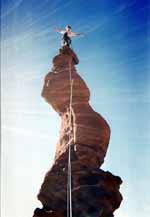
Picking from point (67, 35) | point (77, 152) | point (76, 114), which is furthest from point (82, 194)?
point (67, 35)

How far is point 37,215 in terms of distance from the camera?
38.6 feet

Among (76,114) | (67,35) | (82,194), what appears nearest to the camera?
(82,194)

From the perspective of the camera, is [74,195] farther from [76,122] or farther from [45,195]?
[76,122]

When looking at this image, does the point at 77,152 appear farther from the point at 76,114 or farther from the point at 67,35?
the point at 67,35

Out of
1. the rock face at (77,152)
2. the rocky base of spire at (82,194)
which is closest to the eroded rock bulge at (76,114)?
the rock face at (77,152)

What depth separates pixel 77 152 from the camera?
1223cm

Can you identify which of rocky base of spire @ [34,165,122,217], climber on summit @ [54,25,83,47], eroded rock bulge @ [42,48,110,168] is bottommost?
rocky base of spire @ [34,165,122,217]

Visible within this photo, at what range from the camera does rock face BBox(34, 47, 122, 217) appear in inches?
463

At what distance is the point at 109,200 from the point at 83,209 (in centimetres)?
71

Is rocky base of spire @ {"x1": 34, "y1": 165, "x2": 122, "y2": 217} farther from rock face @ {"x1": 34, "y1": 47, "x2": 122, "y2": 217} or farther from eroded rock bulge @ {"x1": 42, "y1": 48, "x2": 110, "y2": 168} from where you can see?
A: eroded rock bulge @ {"x1": 42, "y1": 48, "x2": 110, "y2": 168}

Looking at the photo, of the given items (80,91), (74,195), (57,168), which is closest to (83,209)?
(74,195)

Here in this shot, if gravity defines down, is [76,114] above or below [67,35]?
below

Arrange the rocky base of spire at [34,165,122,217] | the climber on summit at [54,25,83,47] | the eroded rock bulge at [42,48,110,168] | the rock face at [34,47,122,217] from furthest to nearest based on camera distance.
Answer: the climber on summit at [54,25,83,47] < the eroded rock bulge at [42,48,110,168] < the rock face at [34,47,122,217] < the rocky base of spire at [34,165,122,217]

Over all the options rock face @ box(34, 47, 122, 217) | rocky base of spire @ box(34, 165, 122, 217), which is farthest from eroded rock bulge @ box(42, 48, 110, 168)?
rocky base of spire @ box(34, 165, 122, 217)
